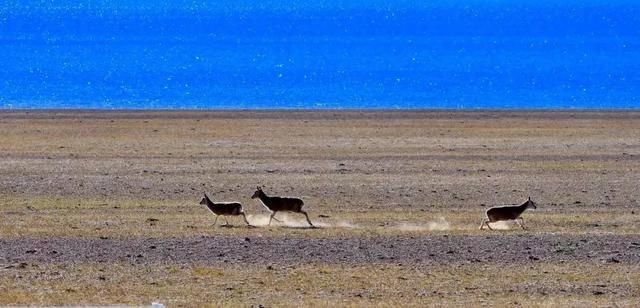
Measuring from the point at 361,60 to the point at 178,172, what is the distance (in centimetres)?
10321

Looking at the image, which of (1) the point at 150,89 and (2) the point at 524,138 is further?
(1) the point at 150,89

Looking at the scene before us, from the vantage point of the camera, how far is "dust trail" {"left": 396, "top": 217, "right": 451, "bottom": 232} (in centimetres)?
2312

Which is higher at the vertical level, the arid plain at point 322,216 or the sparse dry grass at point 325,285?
the arid plain at point 322,216

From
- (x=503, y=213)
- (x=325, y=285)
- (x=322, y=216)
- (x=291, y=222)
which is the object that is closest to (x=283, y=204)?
(x=291, y=222)

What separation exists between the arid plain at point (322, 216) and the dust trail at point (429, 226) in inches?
3.9

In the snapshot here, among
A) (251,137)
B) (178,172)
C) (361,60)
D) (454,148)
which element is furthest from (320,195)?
(361,60)

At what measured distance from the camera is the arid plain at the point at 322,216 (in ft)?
59.0

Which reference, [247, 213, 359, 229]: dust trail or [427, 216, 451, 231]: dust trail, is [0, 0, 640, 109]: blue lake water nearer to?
[247, 213, 359, 229]: dust trail

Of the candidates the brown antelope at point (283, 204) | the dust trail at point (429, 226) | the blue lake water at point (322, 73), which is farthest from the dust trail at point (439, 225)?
the blue lake water at point (322, 73)

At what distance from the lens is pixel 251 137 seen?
1666 inches

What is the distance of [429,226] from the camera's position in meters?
23.5

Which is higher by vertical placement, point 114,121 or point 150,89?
point 150,89

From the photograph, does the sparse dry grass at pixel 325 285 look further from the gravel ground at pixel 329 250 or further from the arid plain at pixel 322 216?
the gravel ground at pixel 329 250

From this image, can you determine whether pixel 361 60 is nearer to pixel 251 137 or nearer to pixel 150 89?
pixel 150 89
